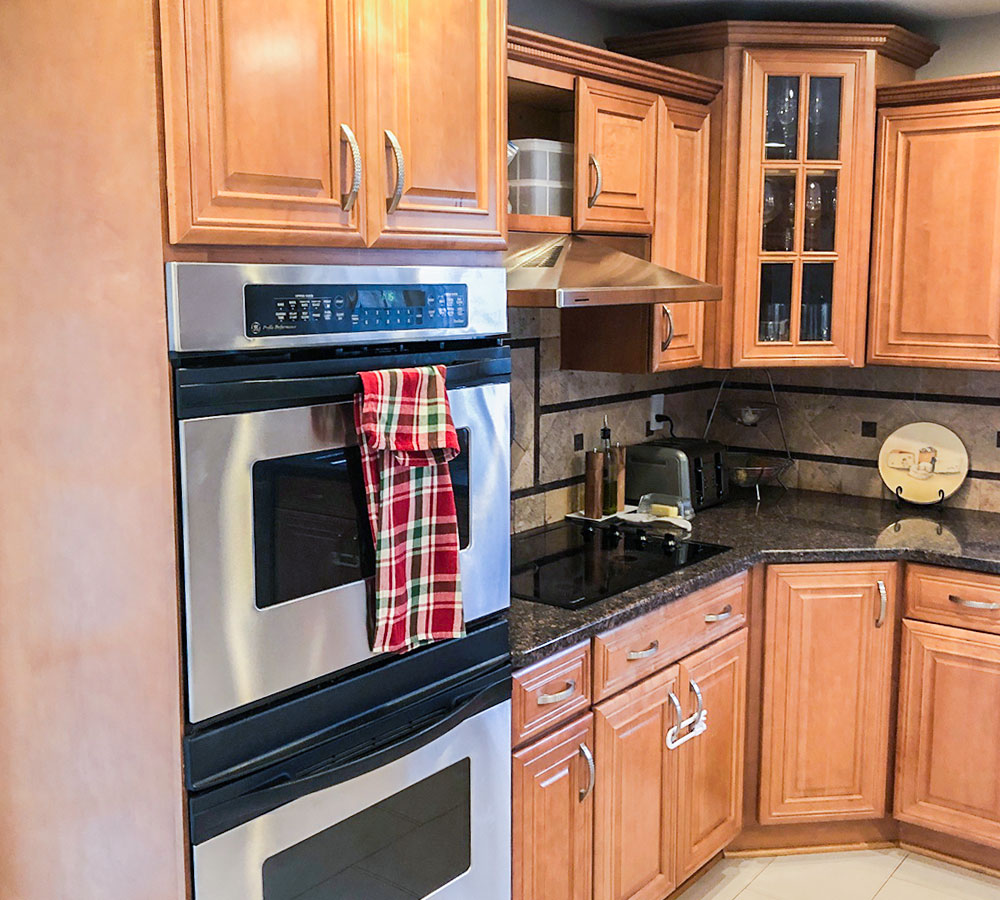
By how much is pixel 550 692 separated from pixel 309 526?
2.78ft

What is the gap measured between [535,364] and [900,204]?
1.23 metres

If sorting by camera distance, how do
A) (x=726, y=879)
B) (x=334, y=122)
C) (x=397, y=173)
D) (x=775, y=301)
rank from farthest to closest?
(x=775, y=301) → (x=726, y=879) → (x=397, y=173) → (x=334, y=122)

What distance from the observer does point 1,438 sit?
1620mm

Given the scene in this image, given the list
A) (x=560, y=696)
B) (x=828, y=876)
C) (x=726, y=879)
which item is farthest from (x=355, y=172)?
(x=828, y=876)

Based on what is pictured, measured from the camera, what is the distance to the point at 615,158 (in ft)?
9.17

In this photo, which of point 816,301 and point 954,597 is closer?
point 954,597

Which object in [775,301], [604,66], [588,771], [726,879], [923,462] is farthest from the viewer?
[923,462]

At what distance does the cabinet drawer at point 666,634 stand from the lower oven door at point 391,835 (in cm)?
40

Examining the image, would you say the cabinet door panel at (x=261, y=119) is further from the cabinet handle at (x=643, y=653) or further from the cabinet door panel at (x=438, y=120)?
the cabinet handle at (x=643, y=653)

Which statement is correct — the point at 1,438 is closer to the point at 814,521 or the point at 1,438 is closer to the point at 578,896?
the point at 578,896

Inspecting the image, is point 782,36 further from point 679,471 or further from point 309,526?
point 309,526

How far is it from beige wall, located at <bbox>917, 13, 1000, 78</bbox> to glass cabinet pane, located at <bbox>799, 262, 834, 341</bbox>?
0.77 m

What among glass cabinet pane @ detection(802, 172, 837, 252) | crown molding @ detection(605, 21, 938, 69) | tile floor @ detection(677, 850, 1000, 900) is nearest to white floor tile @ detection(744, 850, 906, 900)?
tile floor @ detection(677, 850, 1000, 900)

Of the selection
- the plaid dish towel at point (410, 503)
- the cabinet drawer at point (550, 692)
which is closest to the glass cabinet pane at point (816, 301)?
the cabinet drawer at point (550, 692)
